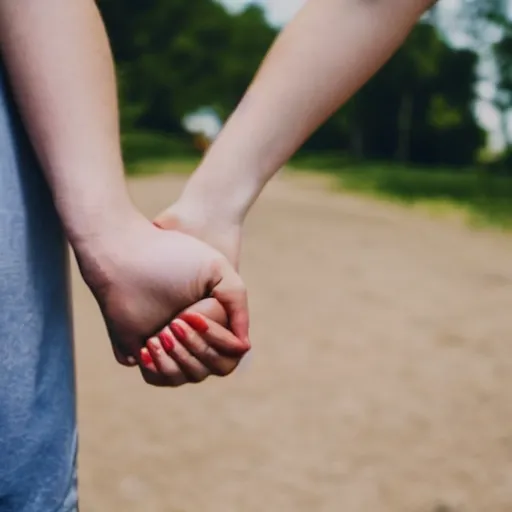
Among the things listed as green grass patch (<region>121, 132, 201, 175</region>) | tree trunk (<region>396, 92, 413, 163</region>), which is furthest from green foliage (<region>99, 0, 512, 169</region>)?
green grass patch (<region>121, 132, 201, 175</region>)

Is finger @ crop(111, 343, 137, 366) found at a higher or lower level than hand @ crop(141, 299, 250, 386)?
lower

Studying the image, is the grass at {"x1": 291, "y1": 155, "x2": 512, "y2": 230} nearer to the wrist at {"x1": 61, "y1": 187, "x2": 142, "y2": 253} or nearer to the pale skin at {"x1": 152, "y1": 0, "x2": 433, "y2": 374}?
the pale skin at {"x1": 152, "y1": 0, "x2": 433, "y2": 374}

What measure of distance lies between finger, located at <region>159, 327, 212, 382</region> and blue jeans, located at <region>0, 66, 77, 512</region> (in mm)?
100

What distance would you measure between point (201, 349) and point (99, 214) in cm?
13

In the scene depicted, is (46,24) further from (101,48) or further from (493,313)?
(493,313)

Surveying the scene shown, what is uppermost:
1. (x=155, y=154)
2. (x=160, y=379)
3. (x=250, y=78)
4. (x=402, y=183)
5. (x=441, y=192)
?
(x=160, y=379)

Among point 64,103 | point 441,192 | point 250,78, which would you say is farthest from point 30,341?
point 250,78

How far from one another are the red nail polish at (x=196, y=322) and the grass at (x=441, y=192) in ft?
26.9

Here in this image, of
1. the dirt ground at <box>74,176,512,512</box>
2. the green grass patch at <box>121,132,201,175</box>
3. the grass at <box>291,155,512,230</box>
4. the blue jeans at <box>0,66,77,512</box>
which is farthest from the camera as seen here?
the green grass patch at <box>121,132,201,175</box>

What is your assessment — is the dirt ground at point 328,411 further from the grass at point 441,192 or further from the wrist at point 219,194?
the grass at point 441,192

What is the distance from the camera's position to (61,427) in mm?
700

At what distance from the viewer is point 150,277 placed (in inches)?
25.9

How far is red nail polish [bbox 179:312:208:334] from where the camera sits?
0.66 metres

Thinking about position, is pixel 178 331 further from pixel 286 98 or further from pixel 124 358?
pixel 286 98
